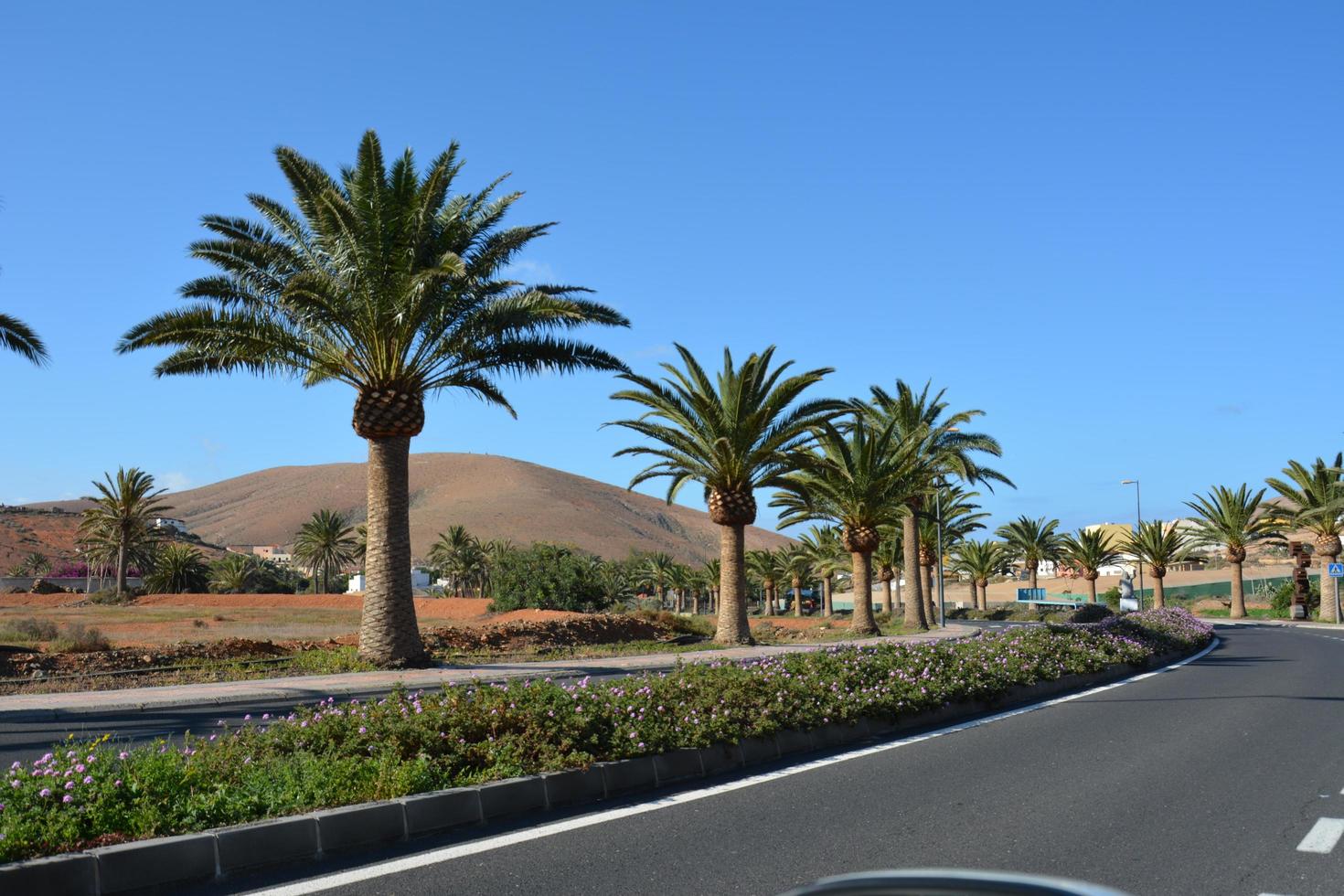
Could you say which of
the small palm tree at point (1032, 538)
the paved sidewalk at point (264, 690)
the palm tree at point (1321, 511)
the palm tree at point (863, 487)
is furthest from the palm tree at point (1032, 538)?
the paved sidewalk at point (264, 690)

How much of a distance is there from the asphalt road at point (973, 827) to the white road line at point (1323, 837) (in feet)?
0.07

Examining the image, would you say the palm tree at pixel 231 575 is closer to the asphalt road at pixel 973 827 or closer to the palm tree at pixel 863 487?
the palm tree at pixel 863 487

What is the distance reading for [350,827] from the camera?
617 cm

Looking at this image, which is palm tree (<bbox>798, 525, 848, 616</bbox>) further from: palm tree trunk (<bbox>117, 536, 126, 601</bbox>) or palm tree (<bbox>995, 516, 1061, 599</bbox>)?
palm tree trunk (<bbox>117, 536, 126, 601</bbox>)

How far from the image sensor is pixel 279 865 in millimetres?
5812

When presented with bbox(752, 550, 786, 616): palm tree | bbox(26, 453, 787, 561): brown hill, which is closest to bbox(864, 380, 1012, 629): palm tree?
bbox(752, 550, 786, 616): palm tree

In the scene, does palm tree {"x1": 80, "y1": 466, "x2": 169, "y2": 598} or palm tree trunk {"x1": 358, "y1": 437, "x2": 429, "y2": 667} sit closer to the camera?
palm tree trunk {"x1": 358, "y1": 437, "x2": 429, "y2": 667}

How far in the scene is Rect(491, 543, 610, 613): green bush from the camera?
5394cm

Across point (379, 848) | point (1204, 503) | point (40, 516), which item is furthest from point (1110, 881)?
point (40, 516)

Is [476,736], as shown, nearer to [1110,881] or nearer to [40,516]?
[1110,881]

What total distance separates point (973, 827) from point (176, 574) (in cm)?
7124

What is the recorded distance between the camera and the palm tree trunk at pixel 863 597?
35.3 m

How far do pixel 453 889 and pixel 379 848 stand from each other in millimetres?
1000

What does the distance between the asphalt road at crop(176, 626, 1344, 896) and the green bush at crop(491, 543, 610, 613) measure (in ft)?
143
